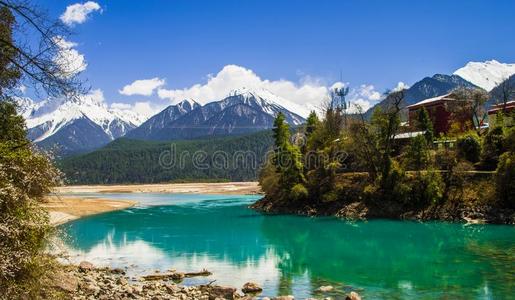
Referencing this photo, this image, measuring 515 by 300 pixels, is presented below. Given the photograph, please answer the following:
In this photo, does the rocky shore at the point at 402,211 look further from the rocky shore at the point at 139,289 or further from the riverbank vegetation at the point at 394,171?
the rocky shore at the point at 139,289

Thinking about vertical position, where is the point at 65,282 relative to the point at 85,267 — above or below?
above

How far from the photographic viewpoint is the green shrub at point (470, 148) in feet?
218

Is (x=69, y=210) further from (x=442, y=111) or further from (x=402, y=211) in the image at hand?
(x=442, y=111)

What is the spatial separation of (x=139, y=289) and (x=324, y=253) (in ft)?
65.0

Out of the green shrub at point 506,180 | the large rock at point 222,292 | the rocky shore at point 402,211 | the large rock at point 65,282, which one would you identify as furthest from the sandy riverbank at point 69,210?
the green shrub at point 506,180

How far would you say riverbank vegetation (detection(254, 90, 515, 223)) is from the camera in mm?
60594

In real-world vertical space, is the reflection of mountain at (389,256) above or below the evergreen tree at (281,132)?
below

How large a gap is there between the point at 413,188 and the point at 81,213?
56.3 m

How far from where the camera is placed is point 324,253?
41344mm

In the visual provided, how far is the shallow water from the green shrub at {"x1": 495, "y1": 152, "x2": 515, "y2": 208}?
5.56 metres

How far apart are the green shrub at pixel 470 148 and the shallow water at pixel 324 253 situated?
544 inches

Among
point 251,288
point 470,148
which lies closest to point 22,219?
point 251,288

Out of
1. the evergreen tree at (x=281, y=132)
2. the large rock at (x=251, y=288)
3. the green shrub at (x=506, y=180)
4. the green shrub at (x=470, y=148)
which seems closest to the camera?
the large rock at (x=251, y=288)

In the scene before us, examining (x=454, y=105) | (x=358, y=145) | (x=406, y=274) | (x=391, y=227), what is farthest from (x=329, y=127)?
(x=406, y=274)
